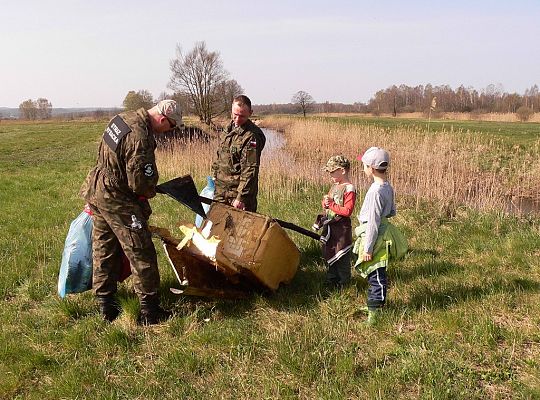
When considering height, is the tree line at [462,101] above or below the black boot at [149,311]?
above

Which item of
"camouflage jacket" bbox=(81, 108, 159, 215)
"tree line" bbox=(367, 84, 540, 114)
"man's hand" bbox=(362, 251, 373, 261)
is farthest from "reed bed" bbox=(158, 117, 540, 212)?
"tree line" bbox=(367, 84, 540, 114)

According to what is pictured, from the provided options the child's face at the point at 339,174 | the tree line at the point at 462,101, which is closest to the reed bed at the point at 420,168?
the child's face at the point at 339,174

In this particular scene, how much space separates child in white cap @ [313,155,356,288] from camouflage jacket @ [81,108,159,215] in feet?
5.73

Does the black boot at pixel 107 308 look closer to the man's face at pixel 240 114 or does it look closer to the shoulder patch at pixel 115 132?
the shoulder patch at pixel 115 132

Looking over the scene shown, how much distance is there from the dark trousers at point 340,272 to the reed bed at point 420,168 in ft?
13.4

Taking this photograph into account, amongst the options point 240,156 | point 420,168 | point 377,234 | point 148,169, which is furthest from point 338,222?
point 420,168

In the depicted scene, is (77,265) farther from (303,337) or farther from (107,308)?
(303,337)

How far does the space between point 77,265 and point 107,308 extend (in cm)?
56

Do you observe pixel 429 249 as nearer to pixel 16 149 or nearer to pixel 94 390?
pixel 94 390

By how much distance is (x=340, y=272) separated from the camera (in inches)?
183

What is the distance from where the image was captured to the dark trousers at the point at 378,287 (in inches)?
151

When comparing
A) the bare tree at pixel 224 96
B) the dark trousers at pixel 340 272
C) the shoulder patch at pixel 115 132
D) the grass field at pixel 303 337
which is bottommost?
the grass field at pixel 303 337

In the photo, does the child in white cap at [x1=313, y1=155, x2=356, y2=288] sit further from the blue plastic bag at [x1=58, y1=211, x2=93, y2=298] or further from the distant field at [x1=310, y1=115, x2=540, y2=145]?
the distant field at [x1=310, y1=115, x2=540, y2=145]

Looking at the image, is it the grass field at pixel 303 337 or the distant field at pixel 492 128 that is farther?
the distant field at pixel 492 128
